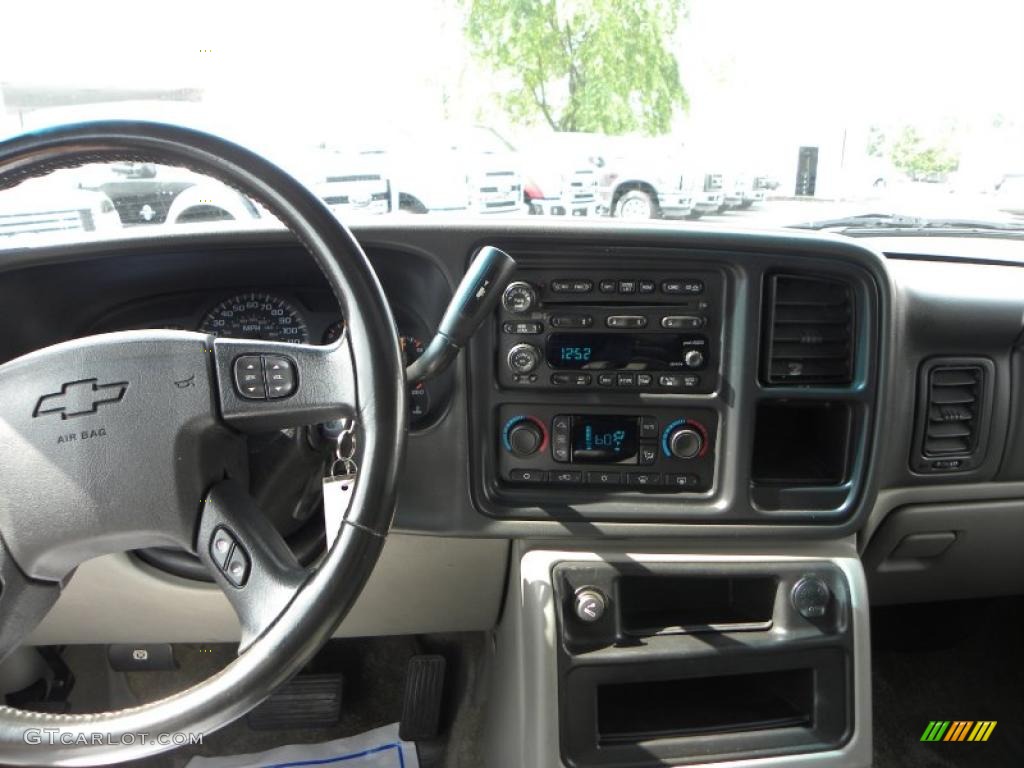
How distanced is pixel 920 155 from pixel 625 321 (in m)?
0.93

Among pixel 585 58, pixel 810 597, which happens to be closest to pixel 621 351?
pixel 810 597

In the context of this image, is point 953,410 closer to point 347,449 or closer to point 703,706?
point 703,706

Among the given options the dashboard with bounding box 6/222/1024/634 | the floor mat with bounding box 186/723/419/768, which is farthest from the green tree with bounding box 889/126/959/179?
the floor mat with bounding box 186/723/419/768

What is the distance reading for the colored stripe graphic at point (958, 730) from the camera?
211 centimetres

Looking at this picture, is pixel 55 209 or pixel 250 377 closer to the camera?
pixel 250 377

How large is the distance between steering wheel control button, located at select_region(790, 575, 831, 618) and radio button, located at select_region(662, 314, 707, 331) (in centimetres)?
53

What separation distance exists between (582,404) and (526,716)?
1.87ft

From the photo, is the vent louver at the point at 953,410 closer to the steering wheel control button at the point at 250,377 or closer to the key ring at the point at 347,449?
the key ring at the point at 347,449

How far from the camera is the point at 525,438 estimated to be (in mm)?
1449

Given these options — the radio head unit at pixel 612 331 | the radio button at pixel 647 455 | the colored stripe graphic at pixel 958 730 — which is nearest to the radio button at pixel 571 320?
the radio head unit at pixel 612 331

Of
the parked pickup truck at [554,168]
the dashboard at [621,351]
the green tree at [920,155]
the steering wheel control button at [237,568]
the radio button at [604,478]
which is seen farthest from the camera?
the parked pickup truck at [554,168]

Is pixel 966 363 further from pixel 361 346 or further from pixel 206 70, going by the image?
pixel 206 70

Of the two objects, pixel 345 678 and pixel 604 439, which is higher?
pixel 604 439

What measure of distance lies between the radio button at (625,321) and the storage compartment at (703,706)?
0.67 metres
